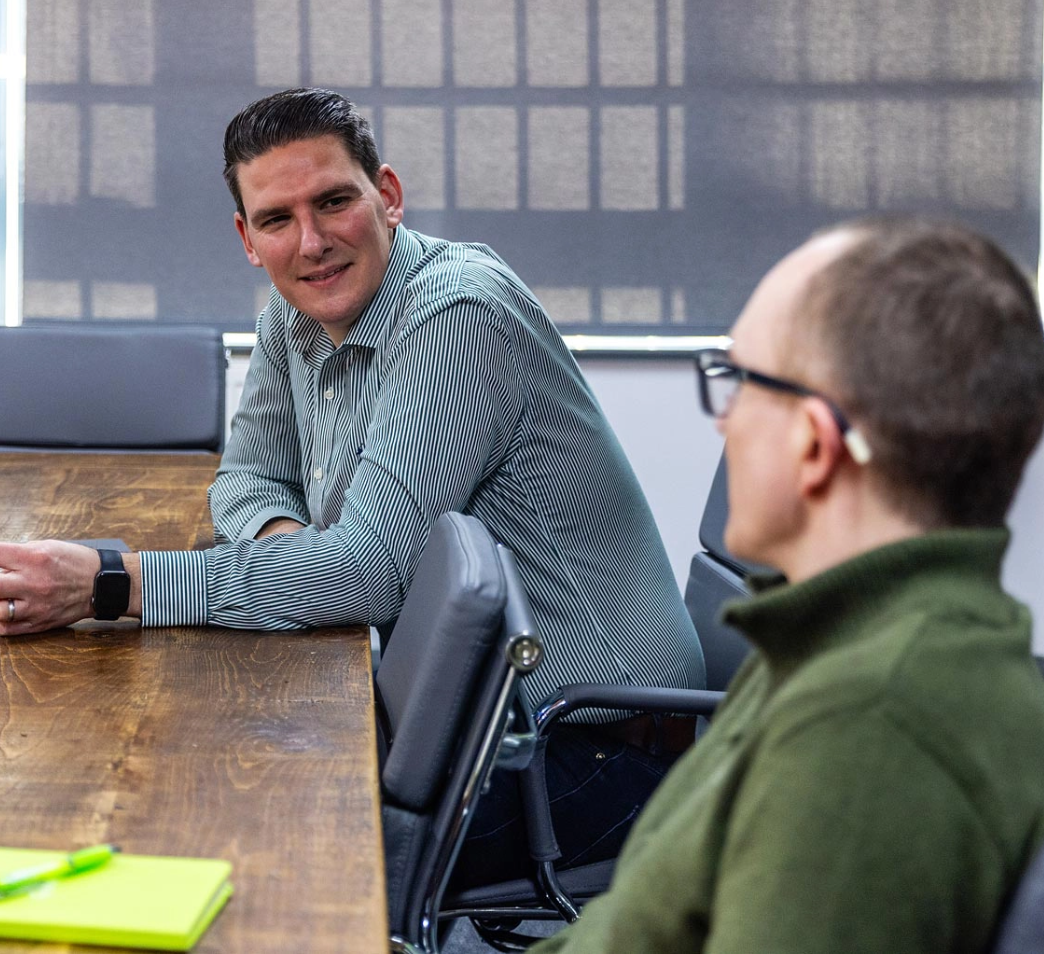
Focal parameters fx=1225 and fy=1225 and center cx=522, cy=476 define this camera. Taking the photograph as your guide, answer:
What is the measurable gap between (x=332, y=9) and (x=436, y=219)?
0.74 m

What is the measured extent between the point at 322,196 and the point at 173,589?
0.65 m

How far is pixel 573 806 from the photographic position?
1.49 meters

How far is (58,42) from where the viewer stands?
3.95m

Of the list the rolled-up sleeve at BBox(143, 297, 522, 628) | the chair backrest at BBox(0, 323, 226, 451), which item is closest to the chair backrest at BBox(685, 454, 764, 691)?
the rolled-up sleeve at BBox(143, 297, 522, 628)

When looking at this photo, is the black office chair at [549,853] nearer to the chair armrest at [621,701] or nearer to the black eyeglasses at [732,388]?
the chair armrest at [621,701]

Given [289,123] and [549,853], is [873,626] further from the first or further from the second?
[289,123]

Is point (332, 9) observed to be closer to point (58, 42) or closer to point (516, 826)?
Result: point (58, 42)

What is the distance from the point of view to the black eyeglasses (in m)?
0.62

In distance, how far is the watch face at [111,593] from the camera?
1.36 metres

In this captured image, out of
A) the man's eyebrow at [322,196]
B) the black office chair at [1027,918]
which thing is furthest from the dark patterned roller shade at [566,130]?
the black office chair at [1027,918]

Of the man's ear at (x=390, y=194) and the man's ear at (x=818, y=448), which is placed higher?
the man's ear at (x=390, y=194)

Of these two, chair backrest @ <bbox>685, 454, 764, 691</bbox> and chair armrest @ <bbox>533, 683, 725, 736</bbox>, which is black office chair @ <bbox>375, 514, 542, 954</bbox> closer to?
chair armrest @ <bbox>533, 683, 725, 736</bbox>

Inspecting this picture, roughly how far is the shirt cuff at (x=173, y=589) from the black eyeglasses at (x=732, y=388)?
0.78m

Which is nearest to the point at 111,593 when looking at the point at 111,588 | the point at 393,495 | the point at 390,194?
the point at 111,588
